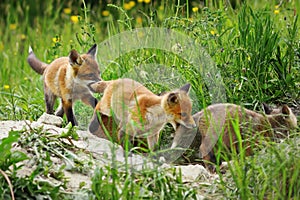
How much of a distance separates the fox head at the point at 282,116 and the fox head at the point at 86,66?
1.28m

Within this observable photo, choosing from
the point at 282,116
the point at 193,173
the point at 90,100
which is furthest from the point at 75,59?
the point at 282,116

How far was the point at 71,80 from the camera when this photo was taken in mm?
5102

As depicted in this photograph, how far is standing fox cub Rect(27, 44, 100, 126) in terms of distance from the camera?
16.2ft

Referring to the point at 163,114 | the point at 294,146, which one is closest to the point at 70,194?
the point at 163,114

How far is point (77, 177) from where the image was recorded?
375 centimetres

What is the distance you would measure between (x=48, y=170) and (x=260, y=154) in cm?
119

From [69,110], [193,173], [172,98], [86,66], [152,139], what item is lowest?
[193,173]

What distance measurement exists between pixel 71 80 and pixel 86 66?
0.19 meters

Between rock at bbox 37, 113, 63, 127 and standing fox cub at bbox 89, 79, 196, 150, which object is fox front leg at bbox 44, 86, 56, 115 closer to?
rock at bbox 37, 113, 63, 127

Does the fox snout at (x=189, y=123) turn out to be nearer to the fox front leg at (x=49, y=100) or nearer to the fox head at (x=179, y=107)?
the fox head at (x=179, y=107)

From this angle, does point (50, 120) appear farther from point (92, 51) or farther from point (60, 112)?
point (92, 51)

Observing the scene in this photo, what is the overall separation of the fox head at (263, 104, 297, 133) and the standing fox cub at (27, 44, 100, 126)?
1.26 m

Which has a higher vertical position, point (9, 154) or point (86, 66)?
point (86, 66)

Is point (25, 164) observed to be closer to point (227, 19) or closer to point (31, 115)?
point (31, 115)
